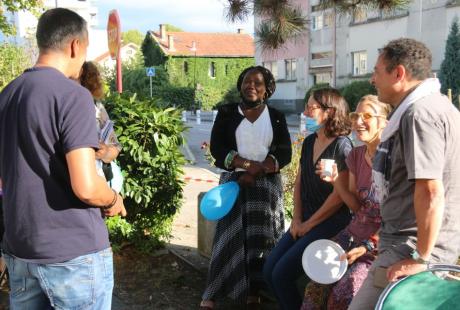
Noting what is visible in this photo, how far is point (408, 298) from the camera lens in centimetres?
217

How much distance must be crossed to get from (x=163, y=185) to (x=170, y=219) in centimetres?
45

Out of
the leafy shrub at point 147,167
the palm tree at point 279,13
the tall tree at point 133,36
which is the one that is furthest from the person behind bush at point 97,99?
the tall tree at point 133,36

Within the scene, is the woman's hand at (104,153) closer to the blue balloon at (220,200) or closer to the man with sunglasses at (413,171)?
the blue balloon at (220,200)

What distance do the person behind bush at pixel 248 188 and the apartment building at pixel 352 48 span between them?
14072mm

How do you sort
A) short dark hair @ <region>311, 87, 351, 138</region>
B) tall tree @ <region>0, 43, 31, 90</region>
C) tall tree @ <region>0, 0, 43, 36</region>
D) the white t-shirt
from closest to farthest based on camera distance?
short dark hair @ <region>311, 87, 351, 138</region>, the white t-shirt, tall tree @ <region>0, 0, 43, 36</region>, tall tree @ <region>0, 43, 31, 90</region>

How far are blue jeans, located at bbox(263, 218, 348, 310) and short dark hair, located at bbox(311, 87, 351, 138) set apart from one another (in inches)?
24.5

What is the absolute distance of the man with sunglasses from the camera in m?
2.16

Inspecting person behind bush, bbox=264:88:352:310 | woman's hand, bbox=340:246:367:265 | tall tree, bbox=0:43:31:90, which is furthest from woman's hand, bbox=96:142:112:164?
tall tree, bbox=0:43:31:90

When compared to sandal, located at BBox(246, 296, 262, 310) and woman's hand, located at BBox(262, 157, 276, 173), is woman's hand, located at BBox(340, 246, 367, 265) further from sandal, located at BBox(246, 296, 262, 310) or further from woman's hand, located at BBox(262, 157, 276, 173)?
sandal, located at BBox(246, 296, 262, 310)

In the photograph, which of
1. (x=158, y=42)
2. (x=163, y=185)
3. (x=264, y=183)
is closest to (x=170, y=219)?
(x=163, y=185)

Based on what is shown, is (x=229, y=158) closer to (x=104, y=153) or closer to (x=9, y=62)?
(x=104, y=153)

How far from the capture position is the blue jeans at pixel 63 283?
2.19m

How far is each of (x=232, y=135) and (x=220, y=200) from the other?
562 mm

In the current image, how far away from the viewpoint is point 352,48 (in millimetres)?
31844
